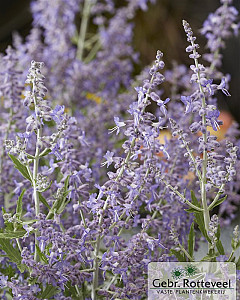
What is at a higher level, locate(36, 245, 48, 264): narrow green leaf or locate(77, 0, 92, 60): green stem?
locate(77, 0, 92, 60): green stem

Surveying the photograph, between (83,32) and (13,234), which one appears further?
(83,32)

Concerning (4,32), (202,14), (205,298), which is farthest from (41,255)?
(4,32)

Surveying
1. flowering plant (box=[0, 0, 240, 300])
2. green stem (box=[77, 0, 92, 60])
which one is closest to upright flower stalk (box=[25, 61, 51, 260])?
flowering plant (box=[0, 0, 240, 300])

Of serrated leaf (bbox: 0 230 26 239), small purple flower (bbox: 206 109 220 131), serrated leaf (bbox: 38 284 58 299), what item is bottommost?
serrated leaf (bbox: 38 284 58 299)

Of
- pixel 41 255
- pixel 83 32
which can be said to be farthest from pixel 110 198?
pixel 83 32

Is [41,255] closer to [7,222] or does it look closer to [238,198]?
[7,222]

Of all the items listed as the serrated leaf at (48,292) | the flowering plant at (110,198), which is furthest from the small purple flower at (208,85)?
the serrated leaf at (48,292)

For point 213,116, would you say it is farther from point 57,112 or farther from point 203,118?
point 57,112

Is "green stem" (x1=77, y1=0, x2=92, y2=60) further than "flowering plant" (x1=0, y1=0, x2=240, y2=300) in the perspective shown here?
Yes

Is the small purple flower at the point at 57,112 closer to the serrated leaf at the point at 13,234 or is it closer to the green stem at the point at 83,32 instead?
the serrated leaf at the point at 13,234

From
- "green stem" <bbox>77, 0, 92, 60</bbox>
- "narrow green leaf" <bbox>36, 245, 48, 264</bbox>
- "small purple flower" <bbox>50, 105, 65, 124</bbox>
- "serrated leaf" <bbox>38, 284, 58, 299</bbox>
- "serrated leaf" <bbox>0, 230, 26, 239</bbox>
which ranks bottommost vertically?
"serrated leaf" <bbox>38, 284, 58, 299</bbox>

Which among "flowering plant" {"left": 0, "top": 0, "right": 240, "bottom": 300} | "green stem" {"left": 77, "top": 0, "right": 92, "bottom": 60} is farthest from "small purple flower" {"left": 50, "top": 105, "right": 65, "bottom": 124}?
"green stem" {"left": 77, "top": 0, "right": 92, "bottom": 60}

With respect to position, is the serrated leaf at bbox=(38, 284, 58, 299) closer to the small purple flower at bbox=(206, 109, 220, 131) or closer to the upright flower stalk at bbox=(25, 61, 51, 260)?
the upright flower stalk at bbox=(25, 61, 51, 260)

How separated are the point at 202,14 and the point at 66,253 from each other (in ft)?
7.84
